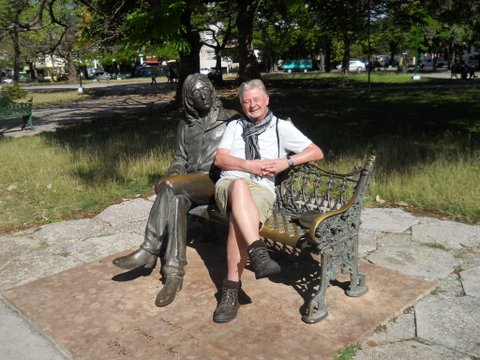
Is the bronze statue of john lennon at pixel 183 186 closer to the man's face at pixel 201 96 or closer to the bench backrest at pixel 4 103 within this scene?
the man's face at pixel 201 96

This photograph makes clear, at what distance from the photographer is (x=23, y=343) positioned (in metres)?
3.23

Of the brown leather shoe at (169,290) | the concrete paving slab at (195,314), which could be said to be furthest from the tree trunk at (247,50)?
the brown leather shoe at (169,290)

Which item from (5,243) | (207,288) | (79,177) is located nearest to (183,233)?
(207,288)

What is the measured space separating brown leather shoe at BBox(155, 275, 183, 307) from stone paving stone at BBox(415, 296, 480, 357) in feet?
5.53

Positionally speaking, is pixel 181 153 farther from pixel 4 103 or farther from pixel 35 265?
pixel 4 103

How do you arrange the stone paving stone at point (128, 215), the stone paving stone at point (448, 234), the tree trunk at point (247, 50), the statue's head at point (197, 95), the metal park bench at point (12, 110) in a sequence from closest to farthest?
the statue's head at point (197, 95) < the stone paving stone at point (448, 234) < the stone paving stone at point (128, 215) < the metal park bench at point (12, 110) < the tree trunk at point (247, 50)

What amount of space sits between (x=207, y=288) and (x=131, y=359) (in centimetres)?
102

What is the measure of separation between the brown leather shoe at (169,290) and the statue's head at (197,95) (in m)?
1.44

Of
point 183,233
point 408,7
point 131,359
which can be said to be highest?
point 408,7

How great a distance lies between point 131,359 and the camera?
2.99 meters

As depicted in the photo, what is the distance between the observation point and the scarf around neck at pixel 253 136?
389 cm

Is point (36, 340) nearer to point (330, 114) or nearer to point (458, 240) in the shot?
point (458, 240)

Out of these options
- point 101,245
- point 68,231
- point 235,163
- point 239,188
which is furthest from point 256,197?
point 68,231

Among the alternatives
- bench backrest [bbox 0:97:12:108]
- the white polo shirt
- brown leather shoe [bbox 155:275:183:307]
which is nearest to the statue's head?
the white polo shirt
